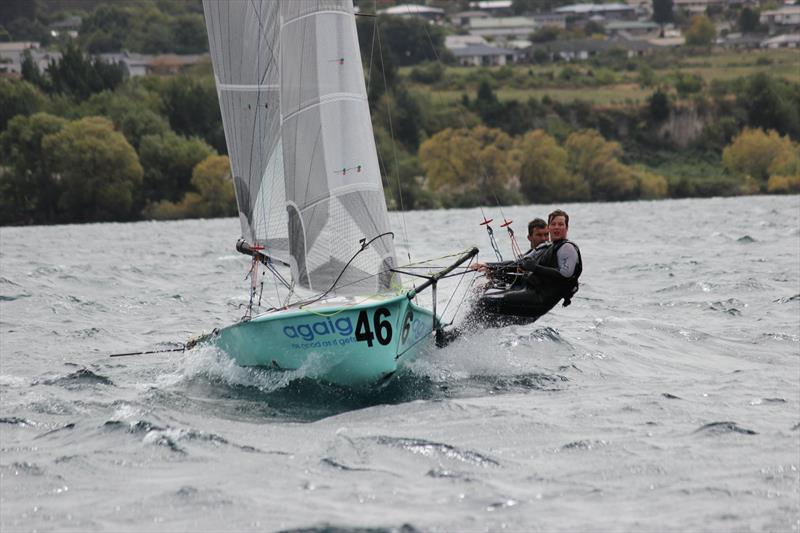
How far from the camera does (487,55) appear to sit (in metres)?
148

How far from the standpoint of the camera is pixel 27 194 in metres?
62.1

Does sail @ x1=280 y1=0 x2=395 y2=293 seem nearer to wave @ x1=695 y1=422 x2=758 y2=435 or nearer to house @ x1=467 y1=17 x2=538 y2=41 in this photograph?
wave @ x1=695 y1=422 x2=758 y2=435

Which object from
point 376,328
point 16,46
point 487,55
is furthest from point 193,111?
point 487,55

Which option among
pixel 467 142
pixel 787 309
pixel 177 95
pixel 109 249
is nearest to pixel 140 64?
pixel 177 95

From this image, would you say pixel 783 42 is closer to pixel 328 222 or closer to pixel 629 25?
pixel 629 25

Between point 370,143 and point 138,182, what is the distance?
53138mm

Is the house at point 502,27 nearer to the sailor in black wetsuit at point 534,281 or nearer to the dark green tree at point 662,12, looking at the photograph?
the dark green tree at point 662,12

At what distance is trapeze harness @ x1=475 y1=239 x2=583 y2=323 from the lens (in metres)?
13.0

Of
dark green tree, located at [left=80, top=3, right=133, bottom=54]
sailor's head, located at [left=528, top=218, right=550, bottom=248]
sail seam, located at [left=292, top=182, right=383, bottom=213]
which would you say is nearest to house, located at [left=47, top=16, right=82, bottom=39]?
dark green tree, located at [left=80, top=3, right=133, bottom=54]

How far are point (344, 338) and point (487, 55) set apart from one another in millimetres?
138769

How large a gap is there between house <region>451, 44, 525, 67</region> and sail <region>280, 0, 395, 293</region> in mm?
133334

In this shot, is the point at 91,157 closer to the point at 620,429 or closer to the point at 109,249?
the point at 109,249

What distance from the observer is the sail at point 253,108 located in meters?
13.9

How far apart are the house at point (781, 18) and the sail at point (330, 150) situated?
160948mm
